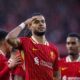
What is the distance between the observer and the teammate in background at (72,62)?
7.23 meters

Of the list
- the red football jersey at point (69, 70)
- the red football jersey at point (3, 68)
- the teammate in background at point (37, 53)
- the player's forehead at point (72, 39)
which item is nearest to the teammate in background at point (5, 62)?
the red football jersey at point (3, 68)

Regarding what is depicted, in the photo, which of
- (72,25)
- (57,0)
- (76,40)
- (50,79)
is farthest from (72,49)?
(57,0)

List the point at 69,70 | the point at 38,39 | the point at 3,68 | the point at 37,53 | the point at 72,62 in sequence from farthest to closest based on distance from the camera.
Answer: the point at 72,62 < the point at 69,70 < the point at 38,39 < the point at 37,53 < the point at 3,68

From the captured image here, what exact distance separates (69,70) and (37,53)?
1303 mm

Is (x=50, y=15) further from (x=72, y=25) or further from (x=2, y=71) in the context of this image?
(x=2, y=71)

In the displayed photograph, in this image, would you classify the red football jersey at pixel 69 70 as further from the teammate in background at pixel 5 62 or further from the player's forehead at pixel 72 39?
the teammate in background at pixel 5 62

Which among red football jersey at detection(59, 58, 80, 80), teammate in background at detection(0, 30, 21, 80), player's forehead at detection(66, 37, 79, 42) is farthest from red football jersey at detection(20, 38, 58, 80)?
player's forehead at detection(66, 37, 79, 42)

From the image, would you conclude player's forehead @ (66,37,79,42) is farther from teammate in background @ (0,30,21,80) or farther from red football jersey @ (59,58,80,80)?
teammate in background @ (0,30,21,80)

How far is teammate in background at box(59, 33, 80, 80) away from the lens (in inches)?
285

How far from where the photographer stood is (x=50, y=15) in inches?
555

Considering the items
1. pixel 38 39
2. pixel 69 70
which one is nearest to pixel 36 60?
pixel 38 39

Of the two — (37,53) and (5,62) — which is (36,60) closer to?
(37,53)

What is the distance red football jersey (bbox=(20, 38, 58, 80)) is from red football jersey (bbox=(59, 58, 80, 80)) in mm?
1071

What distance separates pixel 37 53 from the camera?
6117 mm
